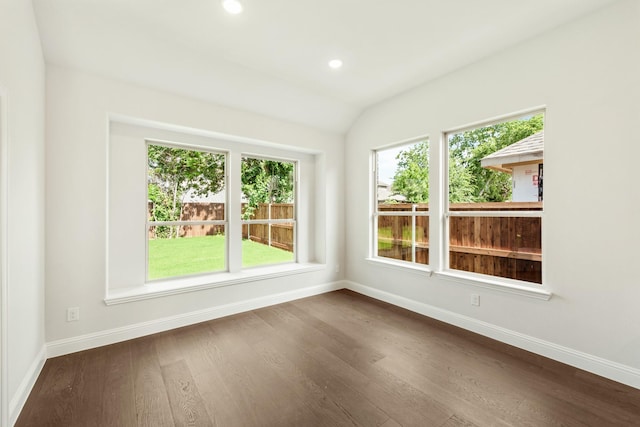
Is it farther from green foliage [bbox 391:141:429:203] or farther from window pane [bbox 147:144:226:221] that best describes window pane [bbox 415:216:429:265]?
window pane [bbox 147:144:226:221]

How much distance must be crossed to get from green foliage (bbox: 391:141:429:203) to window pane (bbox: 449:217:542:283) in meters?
0.54

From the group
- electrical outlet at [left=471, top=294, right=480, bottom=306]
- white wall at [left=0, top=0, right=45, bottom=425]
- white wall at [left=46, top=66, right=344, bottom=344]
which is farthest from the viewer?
electrical outlet at [left=471, top=294, right=480, bottom=306]

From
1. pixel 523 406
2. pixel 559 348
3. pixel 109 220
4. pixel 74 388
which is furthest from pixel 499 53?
pixel 74 388

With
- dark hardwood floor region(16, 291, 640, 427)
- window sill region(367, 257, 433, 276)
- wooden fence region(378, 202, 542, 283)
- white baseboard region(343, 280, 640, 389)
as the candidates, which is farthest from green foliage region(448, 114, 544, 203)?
dark hardwood floor region(16, 291, 640, 427)

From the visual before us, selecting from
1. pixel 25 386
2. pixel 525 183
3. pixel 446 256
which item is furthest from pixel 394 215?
pixel 25 386

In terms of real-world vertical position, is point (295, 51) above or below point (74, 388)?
above

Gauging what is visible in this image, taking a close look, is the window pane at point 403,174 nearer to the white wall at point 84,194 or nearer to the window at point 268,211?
the window at point 268,211

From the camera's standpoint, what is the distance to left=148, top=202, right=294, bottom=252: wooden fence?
350cm

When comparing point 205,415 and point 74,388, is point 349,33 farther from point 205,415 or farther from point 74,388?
point 74,388

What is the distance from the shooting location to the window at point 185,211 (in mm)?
3285

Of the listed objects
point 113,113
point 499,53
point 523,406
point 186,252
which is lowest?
point 523,406

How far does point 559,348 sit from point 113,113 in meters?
4.54

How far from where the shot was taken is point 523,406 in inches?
72.4

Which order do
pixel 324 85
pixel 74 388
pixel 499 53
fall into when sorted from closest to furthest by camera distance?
pixel 74 388
pixel 499 53
pixel 324 85
